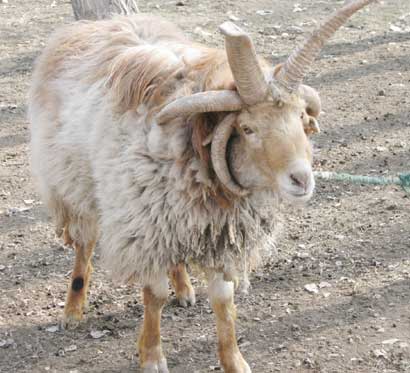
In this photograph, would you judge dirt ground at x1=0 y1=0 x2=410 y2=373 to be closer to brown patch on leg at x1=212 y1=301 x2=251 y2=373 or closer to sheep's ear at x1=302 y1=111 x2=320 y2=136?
brown patch on leg at x1=212 y1=301 x2=251 y2=373

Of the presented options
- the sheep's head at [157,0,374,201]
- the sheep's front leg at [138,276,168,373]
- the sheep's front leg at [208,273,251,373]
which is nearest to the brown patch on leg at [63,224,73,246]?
the sheep's front leg at [138,276,168,373]

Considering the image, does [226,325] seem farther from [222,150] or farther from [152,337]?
[222,150]

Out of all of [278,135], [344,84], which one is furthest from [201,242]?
[344,84]

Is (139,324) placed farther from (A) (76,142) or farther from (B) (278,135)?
(B) (278,135)

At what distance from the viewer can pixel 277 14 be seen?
448 inches

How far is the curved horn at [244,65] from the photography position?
3854 mm

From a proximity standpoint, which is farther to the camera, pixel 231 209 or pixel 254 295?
pixel 254 295

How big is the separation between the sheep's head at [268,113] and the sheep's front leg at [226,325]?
0.85 m

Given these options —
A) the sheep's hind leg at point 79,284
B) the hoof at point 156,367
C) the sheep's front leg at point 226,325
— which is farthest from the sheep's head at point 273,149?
the sheep's hind leg at point 79,284

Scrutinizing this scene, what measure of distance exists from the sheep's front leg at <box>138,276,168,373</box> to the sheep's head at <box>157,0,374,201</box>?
101 centimetres

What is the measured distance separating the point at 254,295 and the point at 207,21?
20.3 ft

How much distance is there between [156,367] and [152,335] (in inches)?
7.7

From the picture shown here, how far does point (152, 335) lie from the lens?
16.4ft

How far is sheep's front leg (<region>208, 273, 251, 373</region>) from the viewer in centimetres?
487
